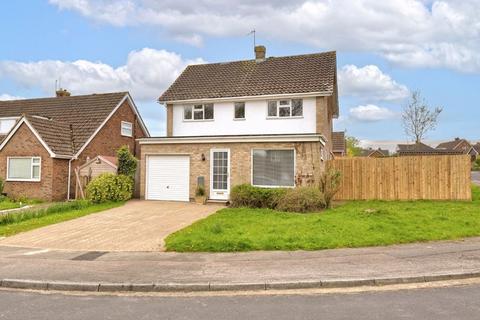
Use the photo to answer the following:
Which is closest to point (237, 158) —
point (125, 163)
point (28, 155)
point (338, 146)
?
point (125, 163)

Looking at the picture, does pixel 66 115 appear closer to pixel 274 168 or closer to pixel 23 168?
pixel 23 168

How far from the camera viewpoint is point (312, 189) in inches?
686

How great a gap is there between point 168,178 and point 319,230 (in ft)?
36.2

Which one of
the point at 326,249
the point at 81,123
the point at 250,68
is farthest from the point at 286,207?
the point at 81,123

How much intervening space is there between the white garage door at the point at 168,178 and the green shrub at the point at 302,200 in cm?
576

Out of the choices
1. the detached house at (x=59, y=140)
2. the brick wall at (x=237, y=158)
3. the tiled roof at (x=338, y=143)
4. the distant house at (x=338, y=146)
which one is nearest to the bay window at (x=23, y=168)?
the detached house at (x=59, y=140)

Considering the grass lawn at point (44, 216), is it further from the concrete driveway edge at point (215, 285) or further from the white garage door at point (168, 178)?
the concrete driveway edge at point (215, 285)

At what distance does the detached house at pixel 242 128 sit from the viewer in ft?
64.3

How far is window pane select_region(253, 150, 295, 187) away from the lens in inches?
765

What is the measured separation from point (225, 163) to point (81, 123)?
11.6 m

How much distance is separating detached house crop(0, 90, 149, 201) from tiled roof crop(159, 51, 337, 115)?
4706 mm

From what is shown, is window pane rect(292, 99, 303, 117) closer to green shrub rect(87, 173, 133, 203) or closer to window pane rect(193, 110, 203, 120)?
window pane rect(193, 110, 203, 120)

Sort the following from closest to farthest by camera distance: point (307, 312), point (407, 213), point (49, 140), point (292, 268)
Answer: point (307, 312) < point (292, 268) < point (407, 213) < point (49, 140)

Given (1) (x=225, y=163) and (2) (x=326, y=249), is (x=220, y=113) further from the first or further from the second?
(2) (x=326, y=249)
